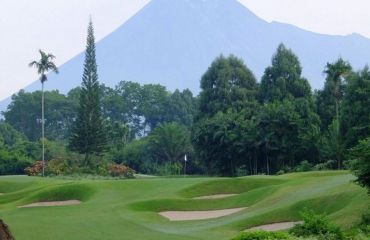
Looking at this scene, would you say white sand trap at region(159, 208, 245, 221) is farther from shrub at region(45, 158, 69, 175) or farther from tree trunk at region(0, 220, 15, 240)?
shrub at region(45, 158, 69, 175)

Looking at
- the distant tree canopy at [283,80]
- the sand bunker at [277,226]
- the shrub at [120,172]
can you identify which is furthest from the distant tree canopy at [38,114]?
the sand bunker at [277,226]

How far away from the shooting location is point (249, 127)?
65.9 metres

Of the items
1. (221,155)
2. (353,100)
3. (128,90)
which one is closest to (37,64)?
(221,155)

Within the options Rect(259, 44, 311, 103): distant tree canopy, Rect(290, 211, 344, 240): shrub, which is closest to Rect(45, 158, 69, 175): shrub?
Rect(259, 44, 311, 103): distant tree canopy

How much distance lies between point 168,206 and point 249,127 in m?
31.5

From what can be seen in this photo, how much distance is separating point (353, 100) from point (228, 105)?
83.2ft

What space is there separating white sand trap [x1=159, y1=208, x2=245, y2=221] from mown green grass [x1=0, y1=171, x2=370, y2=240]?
0.62m

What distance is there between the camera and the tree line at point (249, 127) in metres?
57.2

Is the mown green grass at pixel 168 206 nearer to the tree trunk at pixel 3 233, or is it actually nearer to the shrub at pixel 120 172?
the tree trunk at pixel 3 233

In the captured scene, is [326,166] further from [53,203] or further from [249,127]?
[53,203]

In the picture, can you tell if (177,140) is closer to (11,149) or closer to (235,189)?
(11,149)

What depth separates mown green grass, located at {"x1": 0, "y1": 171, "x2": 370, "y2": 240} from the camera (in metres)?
24.7

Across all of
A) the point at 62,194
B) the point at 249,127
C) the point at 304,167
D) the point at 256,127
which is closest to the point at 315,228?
the point at 62,194

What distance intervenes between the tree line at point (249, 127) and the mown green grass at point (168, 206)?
54.7 feet
